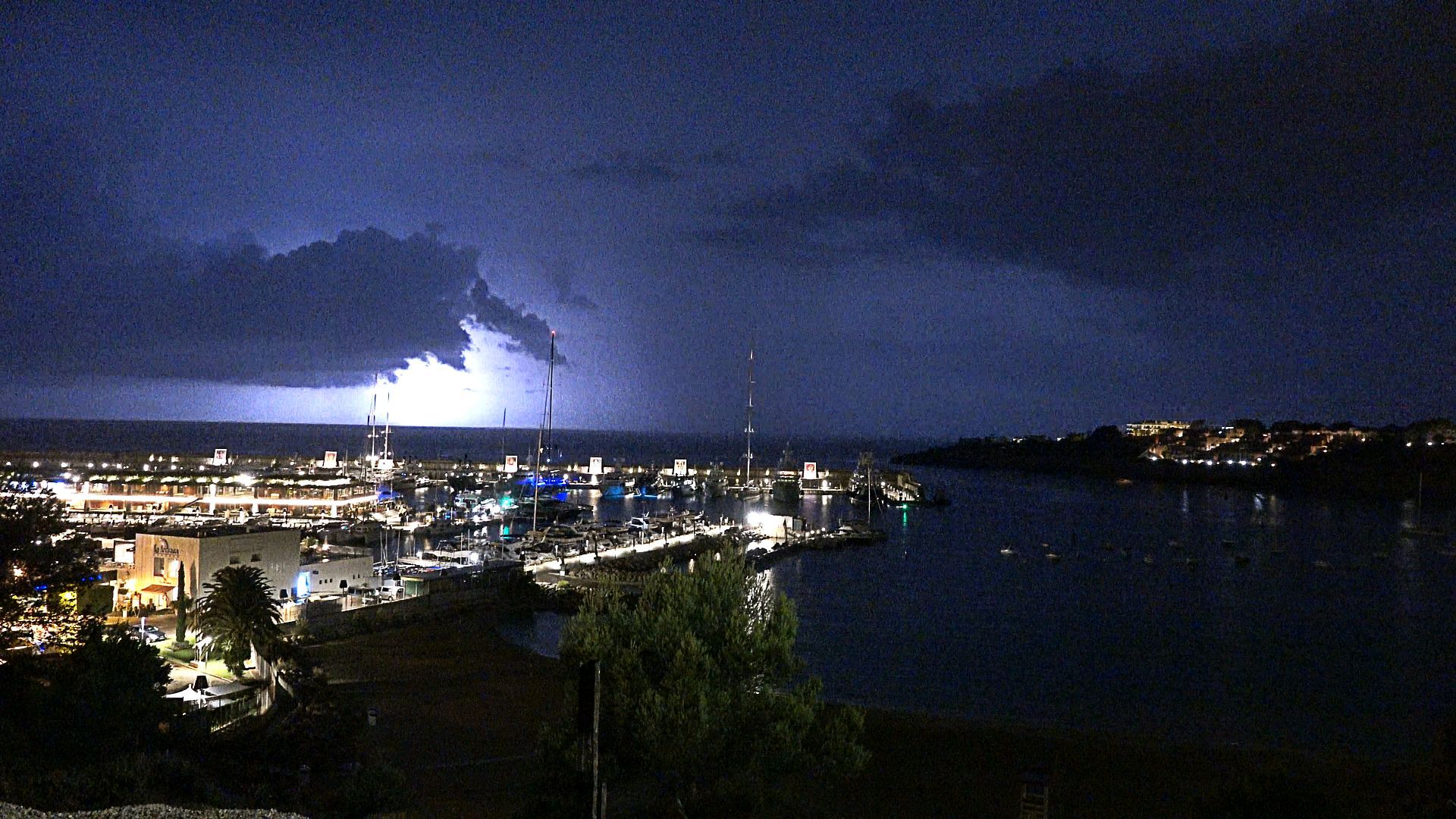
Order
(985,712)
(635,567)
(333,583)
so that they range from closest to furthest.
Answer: (985,712)
(333,583)
(635,567)

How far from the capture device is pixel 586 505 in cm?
5962

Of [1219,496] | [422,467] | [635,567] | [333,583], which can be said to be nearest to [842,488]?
[1219,496]

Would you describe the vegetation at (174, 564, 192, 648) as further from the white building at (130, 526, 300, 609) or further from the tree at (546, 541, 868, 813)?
the tree at (546, 541, 868, 813)

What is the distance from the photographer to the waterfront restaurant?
43219 mm

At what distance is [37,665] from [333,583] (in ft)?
42.2

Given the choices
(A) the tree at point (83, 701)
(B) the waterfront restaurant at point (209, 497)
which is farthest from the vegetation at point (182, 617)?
(B) the waterfront restaurant at point (209, 497)

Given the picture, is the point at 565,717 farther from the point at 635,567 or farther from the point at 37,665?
the point at 635,567

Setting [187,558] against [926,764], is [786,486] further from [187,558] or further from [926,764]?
[926,764]

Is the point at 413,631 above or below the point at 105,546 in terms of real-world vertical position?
below

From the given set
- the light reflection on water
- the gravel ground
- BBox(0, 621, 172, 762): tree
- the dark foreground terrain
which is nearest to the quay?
the light reflection on water

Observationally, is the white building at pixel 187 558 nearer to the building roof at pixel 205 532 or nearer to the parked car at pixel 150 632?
the building roof at pixel 205 532

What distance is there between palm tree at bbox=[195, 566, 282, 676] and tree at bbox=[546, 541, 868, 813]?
8805mm

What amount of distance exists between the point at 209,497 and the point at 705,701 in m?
45.4

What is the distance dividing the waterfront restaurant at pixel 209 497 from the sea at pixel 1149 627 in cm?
2504
